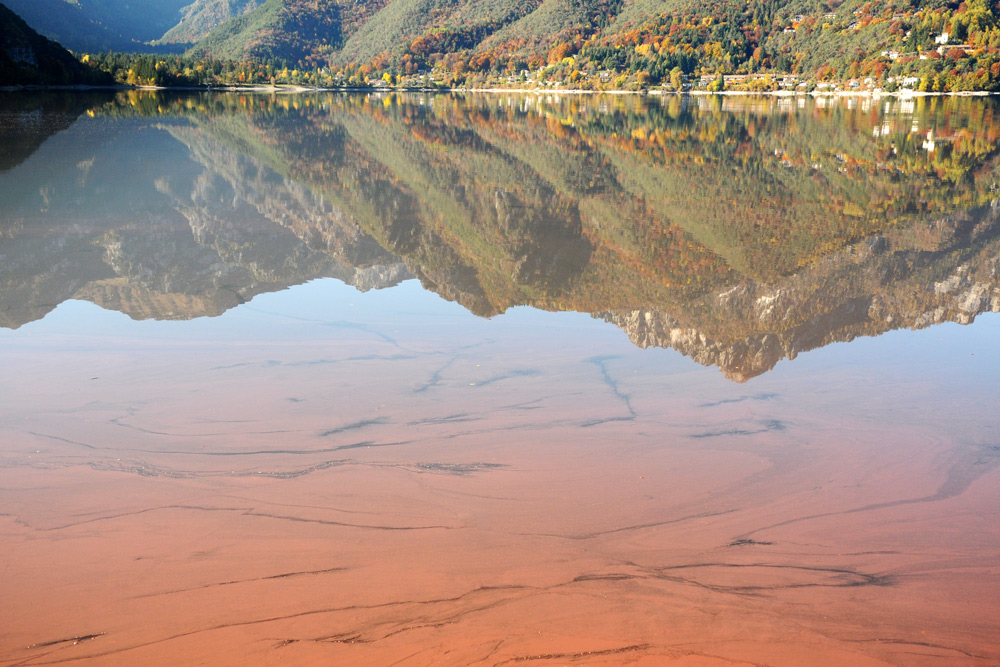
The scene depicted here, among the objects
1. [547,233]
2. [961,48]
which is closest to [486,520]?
[547,233]

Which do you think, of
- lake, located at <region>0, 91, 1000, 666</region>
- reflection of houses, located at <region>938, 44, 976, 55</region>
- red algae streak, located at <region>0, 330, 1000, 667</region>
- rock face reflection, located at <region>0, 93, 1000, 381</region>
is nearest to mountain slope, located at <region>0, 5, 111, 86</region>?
rock face reflection, located at <region>0, 93, 1000, 381</region>

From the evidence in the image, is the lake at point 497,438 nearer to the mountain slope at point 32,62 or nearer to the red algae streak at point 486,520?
the red algae streak at point 486,520

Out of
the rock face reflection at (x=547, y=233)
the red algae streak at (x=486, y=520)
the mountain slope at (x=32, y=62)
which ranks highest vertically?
the mountain slope at (x=32, y=62)

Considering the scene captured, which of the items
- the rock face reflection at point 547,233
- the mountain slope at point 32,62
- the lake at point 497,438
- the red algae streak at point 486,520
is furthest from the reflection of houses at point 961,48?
the red algae streak at point 486,520

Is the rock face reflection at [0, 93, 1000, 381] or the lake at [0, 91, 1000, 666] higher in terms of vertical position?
the rock face reflection at [0, 93, 1000, 381]

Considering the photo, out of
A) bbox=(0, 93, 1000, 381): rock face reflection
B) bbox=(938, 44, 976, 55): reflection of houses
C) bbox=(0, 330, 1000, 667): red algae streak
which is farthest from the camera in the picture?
bbox=(938, 44, 976, 55): reflection of houses

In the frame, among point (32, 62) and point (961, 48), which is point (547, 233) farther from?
point (961, 48)

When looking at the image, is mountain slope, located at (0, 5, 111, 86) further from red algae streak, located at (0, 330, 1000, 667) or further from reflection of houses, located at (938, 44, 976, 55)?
reflection of houses, located at (938, 44, 976, 55)
